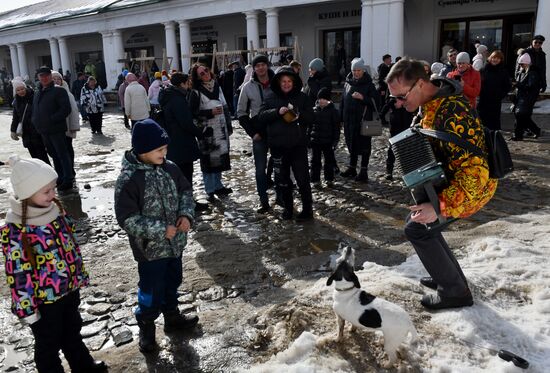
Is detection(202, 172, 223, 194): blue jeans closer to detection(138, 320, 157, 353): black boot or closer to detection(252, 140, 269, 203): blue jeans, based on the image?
detection(252, 140, 269, 203): blue jeans

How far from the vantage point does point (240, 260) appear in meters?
4.84

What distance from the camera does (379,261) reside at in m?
4.57

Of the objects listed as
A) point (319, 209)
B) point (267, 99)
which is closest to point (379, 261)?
point (319, 209)

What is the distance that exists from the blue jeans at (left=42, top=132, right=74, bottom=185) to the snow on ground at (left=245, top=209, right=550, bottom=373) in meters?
5.41

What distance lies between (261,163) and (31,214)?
3.76 meters

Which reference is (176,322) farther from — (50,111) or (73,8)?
(73,8)

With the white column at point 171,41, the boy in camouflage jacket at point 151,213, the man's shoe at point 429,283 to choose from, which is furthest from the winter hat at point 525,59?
the white column at point 171,41

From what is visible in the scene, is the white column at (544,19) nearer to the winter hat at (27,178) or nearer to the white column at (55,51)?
the winter hat at (27,178)

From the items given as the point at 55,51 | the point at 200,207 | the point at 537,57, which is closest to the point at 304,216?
the point at 200,207

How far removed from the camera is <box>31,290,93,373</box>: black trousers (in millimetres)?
2732

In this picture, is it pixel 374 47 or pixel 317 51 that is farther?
pixel 317 51

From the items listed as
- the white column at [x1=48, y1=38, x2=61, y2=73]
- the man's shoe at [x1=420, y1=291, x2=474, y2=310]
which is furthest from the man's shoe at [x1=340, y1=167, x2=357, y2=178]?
the white column at [x1=48, y1=38, x2=61, y2=73]

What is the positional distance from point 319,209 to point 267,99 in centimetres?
163

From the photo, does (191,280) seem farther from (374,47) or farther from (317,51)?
(317,51)
